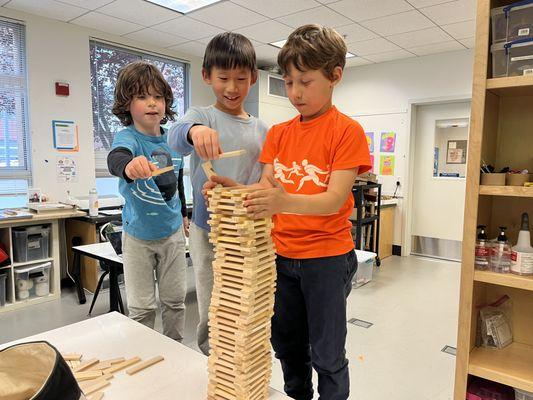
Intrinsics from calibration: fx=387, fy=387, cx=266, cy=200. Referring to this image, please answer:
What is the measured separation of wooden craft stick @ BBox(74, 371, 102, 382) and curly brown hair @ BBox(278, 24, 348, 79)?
3.36ft

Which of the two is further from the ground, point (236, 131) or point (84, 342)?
point (236, 131)

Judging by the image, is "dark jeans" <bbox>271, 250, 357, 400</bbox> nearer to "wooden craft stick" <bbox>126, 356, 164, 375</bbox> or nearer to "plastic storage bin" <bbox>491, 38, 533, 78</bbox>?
"wooden craft stick" <bbox>126, 356, 164, 375</bbox>

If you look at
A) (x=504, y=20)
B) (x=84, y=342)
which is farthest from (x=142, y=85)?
(x=504, y=20)

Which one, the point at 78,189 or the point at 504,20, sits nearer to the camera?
the point at 504,20

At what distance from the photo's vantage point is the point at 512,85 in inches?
45.1

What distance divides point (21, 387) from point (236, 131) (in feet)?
3.01

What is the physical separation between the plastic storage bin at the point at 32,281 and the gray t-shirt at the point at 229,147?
9.71 ft

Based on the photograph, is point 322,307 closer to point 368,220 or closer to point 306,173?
point 306,173

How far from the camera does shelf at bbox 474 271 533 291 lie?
1171 mm

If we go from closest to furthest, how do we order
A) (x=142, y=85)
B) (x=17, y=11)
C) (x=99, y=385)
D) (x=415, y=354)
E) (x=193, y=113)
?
1. (x=99, y=385)
2. (x=193, y=113)
3. (x=142, y=85)
4. (x=415, y=354)
5. (x=17, y=11)

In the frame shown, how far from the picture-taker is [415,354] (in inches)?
106

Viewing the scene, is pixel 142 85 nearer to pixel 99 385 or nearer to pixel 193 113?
pixel 193 113

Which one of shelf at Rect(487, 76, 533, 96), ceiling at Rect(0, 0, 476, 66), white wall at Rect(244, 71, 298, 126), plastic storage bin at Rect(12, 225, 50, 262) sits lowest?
plastic storage bin at Rect(12, 225, 50, 262)

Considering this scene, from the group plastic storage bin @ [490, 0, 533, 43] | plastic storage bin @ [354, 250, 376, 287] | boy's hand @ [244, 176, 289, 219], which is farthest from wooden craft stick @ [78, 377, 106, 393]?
plastic storage bin @ [354, 250, 376, 287]
